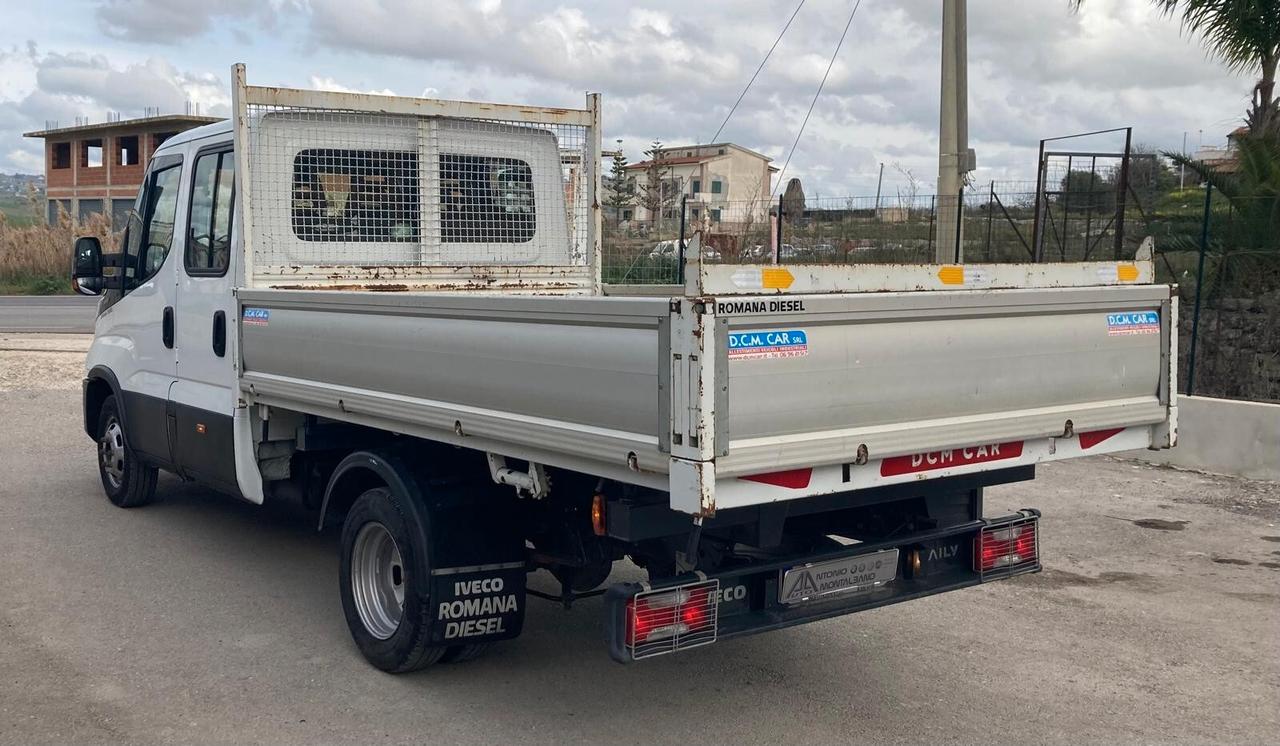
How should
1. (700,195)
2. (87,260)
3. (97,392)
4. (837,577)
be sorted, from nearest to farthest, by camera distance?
(837,577) < (87,260) < (97,392) < (700,195)

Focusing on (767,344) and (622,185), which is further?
(622,185)

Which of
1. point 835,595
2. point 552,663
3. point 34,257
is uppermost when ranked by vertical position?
point 34,257

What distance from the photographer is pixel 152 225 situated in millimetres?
7750

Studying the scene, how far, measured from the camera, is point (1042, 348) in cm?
468

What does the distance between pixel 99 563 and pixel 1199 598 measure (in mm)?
6390

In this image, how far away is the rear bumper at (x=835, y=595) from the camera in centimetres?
430

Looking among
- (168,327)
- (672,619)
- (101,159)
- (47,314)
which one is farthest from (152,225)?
(101,159)

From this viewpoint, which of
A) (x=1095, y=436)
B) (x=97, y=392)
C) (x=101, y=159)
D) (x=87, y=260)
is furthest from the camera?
(x=101, y=159)

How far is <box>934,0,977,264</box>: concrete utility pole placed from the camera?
10.3 metres

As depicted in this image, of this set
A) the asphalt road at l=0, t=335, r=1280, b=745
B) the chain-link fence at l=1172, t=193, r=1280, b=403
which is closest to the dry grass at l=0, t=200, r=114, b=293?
the asphalt road at l=0, t=335, r=1280, b=745

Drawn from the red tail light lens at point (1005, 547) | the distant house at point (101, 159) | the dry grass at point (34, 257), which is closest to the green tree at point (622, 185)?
the red tail light lens at point (1005, 547)

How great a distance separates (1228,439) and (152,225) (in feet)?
27.7

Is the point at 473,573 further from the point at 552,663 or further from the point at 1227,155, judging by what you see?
the point at 1227,155

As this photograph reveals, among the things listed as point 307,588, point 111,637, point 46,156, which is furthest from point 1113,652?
point 46,156
